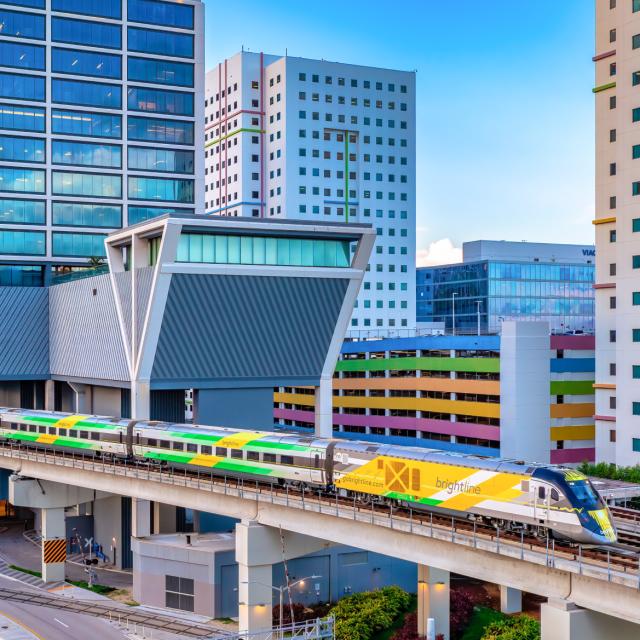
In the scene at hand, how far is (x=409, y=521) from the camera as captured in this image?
151 feet

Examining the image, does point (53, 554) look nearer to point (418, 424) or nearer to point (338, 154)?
point (418, 424)

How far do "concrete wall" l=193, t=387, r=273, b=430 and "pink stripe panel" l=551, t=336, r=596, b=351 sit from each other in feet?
90.7

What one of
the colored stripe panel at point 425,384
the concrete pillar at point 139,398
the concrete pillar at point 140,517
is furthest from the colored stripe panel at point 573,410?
the concrete pillar at point 140,517

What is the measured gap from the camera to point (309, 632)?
56.8m

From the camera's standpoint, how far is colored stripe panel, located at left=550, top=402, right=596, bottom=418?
88938 mm

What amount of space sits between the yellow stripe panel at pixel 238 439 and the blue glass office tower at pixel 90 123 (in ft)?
147

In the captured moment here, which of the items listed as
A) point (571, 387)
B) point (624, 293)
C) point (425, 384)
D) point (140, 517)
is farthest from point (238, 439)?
point (425, 384)

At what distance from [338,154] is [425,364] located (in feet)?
277

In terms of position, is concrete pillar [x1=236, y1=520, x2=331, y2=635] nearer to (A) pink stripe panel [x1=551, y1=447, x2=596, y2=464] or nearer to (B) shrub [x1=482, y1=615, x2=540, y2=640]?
(B) shrub [x1=482, y1=615, x2=540, y2=640]

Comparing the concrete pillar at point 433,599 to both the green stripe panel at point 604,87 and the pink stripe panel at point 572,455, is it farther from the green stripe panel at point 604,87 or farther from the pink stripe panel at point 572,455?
the green stripe panel at point 604,87

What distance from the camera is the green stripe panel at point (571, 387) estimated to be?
89.1 metres

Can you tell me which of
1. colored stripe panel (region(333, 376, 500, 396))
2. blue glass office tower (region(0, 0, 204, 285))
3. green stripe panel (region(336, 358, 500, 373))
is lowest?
colored stripe panel (region(333, 376, 500, 396))

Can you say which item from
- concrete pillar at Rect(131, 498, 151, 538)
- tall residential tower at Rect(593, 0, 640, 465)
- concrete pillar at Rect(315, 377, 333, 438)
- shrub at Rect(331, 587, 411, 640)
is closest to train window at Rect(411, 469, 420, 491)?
shrub at Rect(331, 587, 411, 640)

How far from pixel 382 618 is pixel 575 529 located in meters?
23.0
